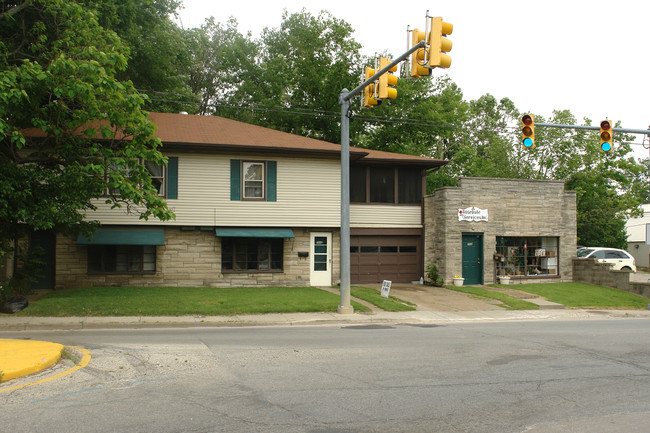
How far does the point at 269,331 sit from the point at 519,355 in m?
5.79

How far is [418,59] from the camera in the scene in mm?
9469

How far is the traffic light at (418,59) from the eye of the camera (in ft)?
30.8

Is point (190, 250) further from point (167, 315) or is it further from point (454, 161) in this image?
point (454, 161)

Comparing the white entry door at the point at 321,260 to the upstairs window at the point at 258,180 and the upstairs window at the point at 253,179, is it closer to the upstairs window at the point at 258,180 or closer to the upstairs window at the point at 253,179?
the upstairs window at the point at 258,180

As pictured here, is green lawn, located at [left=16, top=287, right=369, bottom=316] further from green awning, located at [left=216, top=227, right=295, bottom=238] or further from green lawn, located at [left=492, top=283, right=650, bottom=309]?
green lawn, located at [left=492, top=283, right=650, bottom=309]

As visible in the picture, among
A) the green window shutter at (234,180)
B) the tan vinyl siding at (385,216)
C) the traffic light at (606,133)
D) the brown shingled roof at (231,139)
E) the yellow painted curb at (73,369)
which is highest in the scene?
the brown shingled roof at (231,139)

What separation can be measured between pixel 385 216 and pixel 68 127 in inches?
539

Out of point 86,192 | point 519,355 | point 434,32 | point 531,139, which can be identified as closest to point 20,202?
point 86,192

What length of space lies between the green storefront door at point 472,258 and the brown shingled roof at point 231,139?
146 inches

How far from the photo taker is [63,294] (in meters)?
17.6

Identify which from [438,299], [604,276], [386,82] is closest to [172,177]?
[438,299]

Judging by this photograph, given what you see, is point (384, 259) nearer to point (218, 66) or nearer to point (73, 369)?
point (73, 369)

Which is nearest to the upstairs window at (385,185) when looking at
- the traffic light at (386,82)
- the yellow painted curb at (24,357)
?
the traffic light at (386,82)

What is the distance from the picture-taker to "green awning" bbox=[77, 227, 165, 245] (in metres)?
19.5
